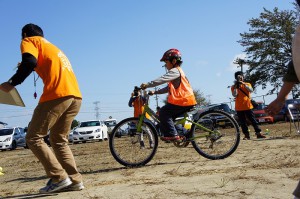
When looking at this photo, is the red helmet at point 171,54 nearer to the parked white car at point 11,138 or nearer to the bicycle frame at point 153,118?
Answer: the bicycle frame at point 153,118

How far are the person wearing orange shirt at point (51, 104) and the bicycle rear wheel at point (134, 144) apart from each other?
1.76 meters

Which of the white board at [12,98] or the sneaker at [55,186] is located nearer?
the sneaker at [55,186]

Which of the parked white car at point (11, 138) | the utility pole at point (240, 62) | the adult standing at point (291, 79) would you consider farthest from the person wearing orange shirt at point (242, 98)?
the utility pole at point (240, 62)

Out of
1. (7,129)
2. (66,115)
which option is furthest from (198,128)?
(7,129)

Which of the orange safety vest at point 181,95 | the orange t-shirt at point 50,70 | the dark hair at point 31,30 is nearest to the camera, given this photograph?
the orange t-shirt at point 50,70

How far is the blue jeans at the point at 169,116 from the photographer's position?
6.32 meters

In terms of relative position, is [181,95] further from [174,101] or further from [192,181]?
[192,181]

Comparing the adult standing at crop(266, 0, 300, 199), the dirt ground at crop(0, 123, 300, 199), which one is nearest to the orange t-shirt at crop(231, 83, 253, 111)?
the dirt ground at crop(0, 123, 300, 199)

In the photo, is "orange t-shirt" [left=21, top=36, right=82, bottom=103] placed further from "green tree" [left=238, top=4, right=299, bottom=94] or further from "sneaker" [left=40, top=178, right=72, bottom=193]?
"green tree" [left=238, top=4, right=299, bottom=94]

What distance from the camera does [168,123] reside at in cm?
633

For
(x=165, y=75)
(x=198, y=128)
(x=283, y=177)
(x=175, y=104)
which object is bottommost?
(x=283, y=177)

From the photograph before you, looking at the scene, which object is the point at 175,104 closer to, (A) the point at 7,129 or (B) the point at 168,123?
(B) the point at 168,123

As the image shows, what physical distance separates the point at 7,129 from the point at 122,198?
24.1 meters

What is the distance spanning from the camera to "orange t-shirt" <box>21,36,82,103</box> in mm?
4406
